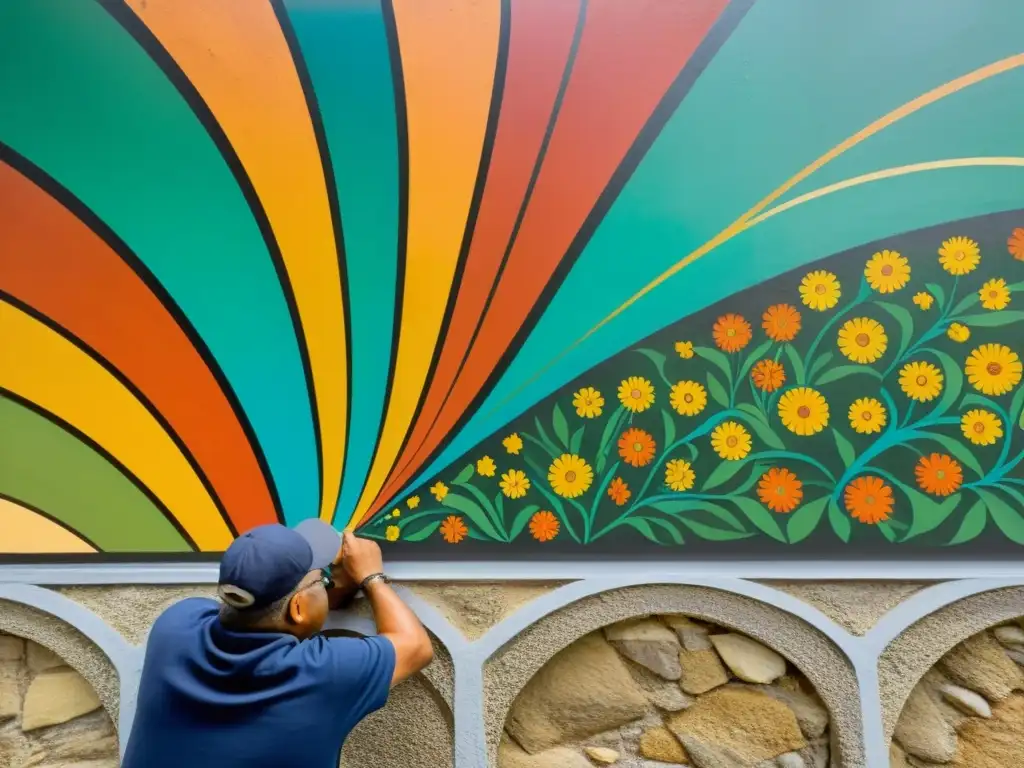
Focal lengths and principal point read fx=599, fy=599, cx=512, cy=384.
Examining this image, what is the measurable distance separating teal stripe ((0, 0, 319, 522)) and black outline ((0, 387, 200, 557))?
0.23 metres

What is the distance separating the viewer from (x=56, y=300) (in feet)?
3.89

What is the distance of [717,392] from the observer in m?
1.14

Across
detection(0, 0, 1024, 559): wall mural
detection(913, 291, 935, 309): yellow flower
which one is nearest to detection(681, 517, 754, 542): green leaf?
detection(0, 0, 1024, 559): wall mural

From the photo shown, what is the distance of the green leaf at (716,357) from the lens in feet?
3.73

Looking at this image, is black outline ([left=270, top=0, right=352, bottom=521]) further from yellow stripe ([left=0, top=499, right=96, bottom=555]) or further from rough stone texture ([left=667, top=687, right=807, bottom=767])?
rough stone texture ([left=667, top=687, right=807, bottom=767])

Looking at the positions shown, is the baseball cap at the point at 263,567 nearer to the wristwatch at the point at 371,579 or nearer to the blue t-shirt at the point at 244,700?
the blue t-shirt at the point at 244,700

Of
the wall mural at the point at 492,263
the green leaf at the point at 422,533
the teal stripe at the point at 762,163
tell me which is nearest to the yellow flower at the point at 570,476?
the wall mural at the point at 492,263

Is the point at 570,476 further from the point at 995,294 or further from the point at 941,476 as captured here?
the point at 995,294

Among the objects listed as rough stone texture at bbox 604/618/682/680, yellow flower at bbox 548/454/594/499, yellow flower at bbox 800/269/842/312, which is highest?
yellow flower at bbox 800/269/842/312

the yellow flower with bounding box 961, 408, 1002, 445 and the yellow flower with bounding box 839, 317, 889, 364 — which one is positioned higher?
the yellow flower with bounding box 839, 317, 889, 364

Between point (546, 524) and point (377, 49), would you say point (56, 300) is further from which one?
point (546, 524)

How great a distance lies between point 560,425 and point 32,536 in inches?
41.4

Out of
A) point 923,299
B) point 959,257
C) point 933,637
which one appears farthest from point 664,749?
point 959,257

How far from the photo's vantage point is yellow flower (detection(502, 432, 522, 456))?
1.15m
